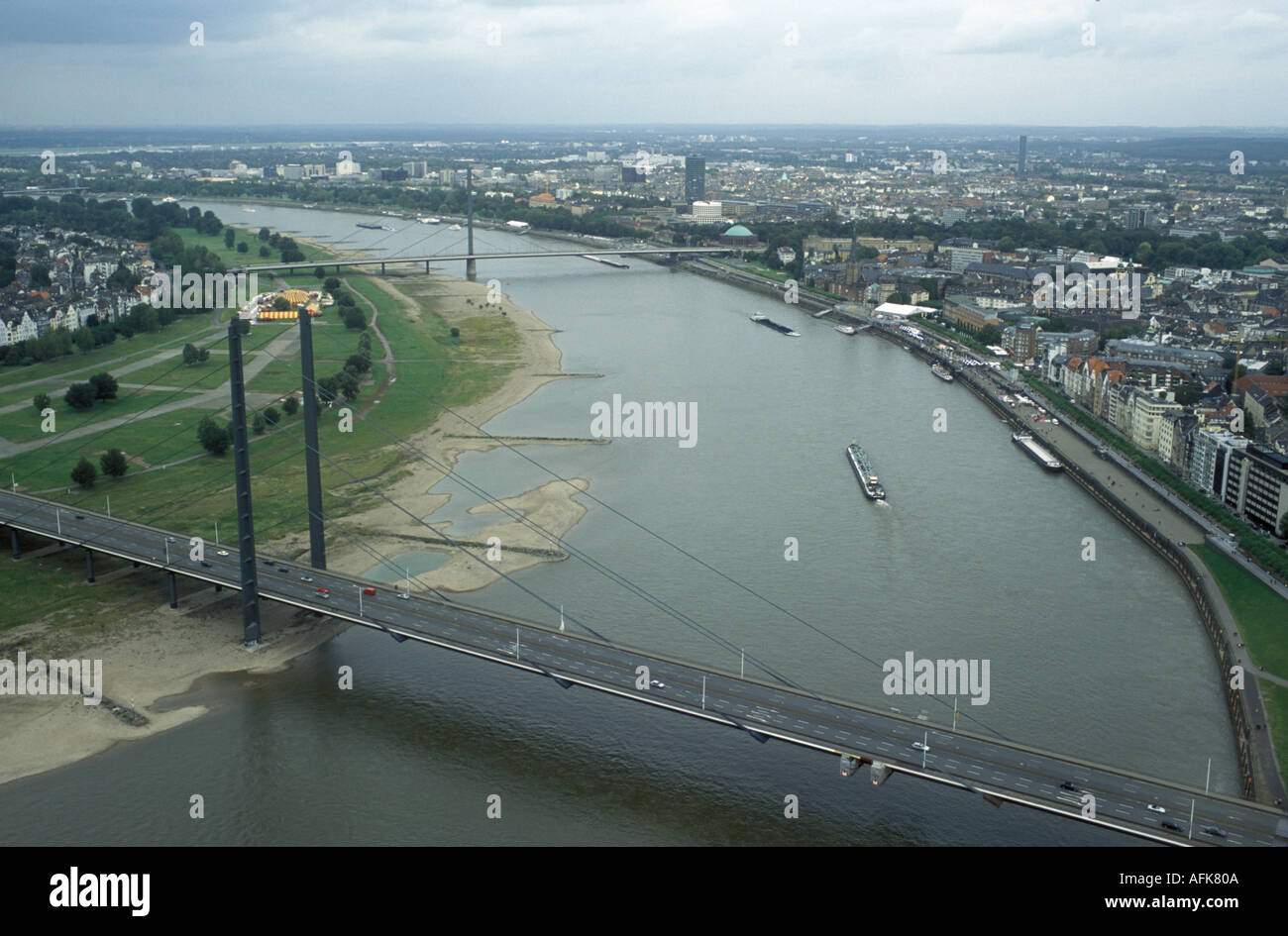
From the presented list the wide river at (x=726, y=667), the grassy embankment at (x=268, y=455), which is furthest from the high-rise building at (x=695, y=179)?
the wide river at (x=726, y=667)

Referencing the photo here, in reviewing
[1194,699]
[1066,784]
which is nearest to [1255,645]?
[1194,699]

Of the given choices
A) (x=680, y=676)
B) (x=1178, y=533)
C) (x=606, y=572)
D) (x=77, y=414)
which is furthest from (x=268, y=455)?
(x=1178, y=533)

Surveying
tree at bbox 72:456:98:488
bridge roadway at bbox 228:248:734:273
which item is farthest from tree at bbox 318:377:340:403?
bridge roadway at bbox 228:248:734:273

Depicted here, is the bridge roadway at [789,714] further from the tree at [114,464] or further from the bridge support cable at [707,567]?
the tree at [114,464]

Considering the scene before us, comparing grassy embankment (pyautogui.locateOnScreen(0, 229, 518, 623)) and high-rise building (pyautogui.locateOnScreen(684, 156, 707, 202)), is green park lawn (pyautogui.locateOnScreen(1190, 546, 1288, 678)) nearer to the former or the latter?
grassy embankment (pyautogui.locateOnScreen(0, 229, 518, 623))

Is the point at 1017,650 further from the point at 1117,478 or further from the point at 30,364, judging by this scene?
the point at 30,364

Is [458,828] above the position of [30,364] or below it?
below
